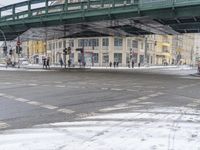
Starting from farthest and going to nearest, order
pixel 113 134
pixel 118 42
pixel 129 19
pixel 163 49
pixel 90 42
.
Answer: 1. pixel 163 49
2. pixel 90 42
3. pixel 118 42
4. pixel 129 19
5. pixel 113 134

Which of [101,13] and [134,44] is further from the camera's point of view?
[134,44]

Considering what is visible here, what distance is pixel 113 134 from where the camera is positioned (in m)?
7.42

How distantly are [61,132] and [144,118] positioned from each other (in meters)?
2.62

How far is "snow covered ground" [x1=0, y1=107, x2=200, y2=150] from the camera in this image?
6.46 m

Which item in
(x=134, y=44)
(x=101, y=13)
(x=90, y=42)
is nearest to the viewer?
(x=101, y=13)

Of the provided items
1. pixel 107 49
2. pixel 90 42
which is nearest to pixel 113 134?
pixel 107 49

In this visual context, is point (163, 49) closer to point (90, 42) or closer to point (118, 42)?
point (118, 42)

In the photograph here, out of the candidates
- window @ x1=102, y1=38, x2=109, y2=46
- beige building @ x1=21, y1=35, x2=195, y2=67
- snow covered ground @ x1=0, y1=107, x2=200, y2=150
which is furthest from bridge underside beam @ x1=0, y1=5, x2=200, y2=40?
window @ x1=102, y1=38, x2=109, y2=46

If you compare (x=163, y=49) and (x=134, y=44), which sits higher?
(x=134, y=44)

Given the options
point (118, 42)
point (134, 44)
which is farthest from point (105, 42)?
point (134, 44)

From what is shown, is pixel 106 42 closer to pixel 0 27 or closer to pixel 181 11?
pixel 0 27

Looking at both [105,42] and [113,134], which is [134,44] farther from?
[113,134]

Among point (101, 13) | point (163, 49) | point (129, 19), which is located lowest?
point (163, 49)

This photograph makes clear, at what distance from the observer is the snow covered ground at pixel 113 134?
6465 mm
